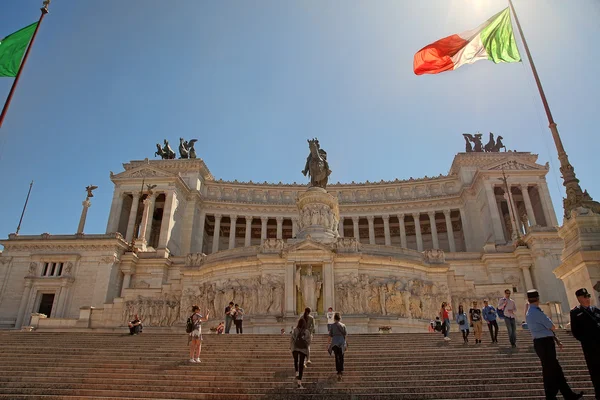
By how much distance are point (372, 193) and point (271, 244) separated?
1658 inches

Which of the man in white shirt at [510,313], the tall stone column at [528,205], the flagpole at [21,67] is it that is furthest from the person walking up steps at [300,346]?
the tall stone column at [528,205]

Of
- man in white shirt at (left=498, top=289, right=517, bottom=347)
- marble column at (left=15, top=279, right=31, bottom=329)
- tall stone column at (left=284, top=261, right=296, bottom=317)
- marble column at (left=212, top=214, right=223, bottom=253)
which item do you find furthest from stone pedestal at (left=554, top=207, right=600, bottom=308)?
marble column at (left=212, top=214, right=223, bottom=253)

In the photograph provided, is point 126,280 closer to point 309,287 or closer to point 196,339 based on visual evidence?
point 309,287

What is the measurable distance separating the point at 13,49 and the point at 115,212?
42.4m

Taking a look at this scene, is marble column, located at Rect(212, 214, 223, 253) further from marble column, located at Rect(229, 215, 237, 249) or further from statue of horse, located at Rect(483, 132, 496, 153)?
statue of horse, located at Rect(483, 132, 496, 153)

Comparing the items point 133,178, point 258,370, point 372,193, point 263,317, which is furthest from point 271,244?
point 372,193

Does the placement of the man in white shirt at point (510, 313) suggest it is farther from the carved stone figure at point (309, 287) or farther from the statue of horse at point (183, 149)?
the statue of horse at point (183, 149)

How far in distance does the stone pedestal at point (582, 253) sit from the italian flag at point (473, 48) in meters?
7.86

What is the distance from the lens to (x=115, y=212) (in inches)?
2254

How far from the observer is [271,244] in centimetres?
2823

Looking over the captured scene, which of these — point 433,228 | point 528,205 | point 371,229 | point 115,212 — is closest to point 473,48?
point 528,205

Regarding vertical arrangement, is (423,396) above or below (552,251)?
below

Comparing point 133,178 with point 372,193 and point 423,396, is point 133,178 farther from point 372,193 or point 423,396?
point 423,396

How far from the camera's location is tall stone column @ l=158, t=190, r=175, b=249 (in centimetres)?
5344
